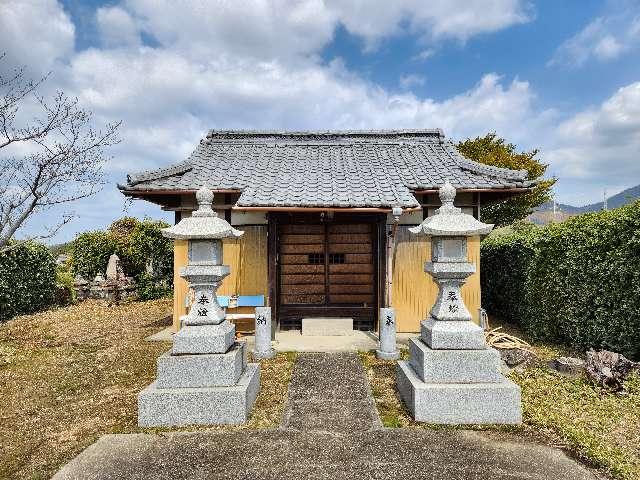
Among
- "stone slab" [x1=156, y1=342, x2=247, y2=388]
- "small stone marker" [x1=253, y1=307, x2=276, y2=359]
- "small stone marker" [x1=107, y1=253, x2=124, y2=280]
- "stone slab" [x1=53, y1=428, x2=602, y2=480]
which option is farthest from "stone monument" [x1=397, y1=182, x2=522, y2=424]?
"small stone marker" [x1=107, y1=253, x2=124, y2=280]

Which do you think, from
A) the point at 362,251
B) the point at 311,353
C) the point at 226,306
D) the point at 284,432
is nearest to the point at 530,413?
the point at 284,432

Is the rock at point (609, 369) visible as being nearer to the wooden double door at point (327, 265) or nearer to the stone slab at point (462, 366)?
the stone slab at point (462, 366)

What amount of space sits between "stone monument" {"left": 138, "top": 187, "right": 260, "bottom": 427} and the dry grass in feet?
1.16

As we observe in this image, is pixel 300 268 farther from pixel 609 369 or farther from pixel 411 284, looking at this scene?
pixel 609 369

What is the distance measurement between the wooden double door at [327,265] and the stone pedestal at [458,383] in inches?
172

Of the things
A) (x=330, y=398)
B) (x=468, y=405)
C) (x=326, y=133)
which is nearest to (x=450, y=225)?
(x=468, y=405)

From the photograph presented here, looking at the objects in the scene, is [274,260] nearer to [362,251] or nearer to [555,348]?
[362,251]

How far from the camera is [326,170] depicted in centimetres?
991

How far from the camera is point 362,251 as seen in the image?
934cm

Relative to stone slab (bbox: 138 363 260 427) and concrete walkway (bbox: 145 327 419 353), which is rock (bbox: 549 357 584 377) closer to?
concrete walkway (bbox: 145 327 419 353)

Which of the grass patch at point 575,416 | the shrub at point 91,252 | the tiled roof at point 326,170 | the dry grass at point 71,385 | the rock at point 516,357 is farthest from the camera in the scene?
the shrub at point 91,252

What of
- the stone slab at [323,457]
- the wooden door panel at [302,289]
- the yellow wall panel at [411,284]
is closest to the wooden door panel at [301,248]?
the wooden door panel at [302,289]

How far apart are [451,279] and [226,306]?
5380 mm

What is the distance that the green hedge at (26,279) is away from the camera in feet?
36.3
